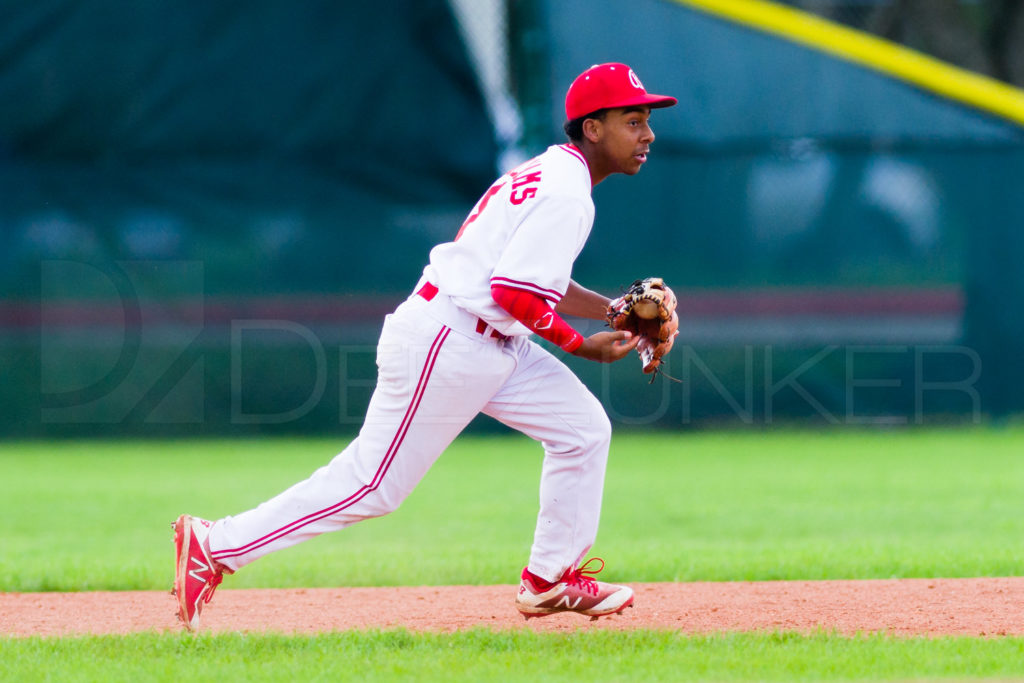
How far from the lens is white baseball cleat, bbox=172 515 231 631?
4.00 metres

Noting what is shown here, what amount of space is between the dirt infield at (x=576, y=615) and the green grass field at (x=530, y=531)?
9.8 inches

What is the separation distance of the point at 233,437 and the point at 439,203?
109 inches

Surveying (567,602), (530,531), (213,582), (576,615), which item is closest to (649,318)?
(567,602)

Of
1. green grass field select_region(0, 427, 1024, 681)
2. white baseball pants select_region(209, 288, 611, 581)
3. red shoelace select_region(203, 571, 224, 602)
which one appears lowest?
green grass field select_region(0, 427, 1024, 681)

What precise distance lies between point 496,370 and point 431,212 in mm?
7333

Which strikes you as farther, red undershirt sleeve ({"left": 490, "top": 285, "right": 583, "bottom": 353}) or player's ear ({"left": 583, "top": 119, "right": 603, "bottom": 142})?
player's ear ({"left": 583, "top": 119, "right": 603, "bottom": 142})

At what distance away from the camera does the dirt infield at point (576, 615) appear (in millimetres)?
4191

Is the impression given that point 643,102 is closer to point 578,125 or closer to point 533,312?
point 578,125

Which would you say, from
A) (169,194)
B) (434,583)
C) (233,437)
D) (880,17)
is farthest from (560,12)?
(880,17)

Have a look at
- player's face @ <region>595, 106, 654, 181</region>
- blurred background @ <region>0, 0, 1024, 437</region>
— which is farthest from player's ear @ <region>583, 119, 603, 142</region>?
blurred background @ <region>0, 0, 1024, 437</region>

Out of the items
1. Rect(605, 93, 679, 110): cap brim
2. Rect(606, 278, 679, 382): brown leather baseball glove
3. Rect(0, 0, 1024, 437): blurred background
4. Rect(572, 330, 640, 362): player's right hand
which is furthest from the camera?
Rect(0, 0, 1024, 437): blurred background

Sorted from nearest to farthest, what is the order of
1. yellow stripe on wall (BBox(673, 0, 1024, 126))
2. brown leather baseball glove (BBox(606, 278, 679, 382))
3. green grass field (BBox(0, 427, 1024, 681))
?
green grass field (BBox(0, 427, 1024, 681))
brown leather baseball glove (BBox(606, 278, 679, 382))
yellow stripe on wall (BBox(673, 0, 1024, 126))

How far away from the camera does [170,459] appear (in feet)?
32.4

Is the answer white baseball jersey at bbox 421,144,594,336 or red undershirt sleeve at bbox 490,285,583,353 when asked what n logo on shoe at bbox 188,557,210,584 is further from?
red undershirt sleeve at bbox 490,285,583,353
